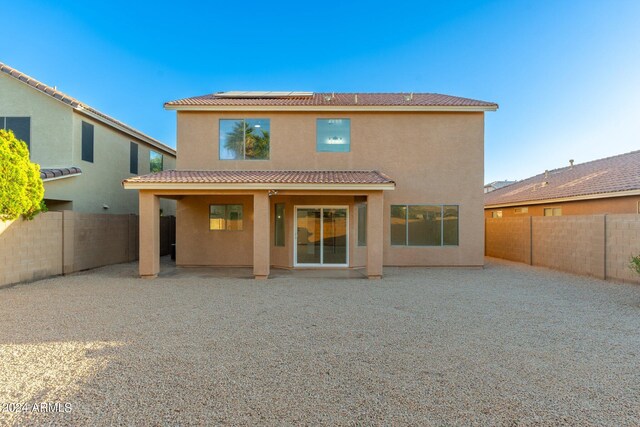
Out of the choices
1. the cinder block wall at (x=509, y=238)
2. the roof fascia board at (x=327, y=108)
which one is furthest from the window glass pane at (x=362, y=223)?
the cinder block wall at (x=509, y=238)

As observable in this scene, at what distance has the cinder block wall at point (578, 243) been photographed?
1056cm

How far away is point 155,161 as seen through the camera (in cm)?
2044

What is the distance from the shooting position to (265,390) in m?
3.80

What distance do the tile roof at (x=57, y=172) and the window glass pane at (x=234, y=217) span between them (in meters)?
6.59

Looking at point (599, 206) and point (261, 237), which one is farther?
point (599, 206)

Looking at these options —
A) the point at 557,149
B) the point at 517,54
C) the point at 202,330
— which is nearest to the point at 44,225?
the point at 202,330

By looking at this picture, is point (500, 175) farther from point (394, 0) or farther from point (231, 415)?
point (231, 415)

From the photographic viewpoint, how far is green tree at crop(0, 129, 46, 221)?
9.15 m

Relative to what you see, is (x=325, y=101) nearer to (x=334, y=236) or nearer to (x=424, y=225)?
(x=334, y=236)

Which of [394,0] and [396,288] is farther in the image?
[394,0]

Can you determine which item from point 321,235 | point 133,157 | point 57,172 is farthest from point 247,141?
point 133,157

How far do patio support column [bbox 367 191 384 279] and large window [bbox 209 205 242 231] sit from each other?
5684 mm

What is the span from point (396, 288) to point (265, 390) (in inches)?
262

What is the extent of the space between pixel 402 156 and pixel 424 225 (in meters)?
3.07
